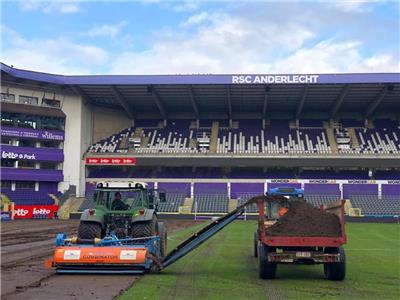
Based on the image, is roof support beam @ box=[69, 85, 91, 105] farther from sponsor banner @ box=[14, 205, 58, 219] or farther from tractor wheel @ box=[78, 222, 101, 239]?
tractor wheel @ box=[78, 222, 101, 239]

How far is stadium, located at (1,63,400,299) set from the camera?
54.0 m

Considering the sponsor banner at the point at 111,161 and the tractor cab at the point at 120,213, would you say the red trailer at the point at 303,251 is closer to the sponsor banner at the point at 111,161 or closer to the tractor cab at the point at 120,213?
the tractor cab at the point at 120,213

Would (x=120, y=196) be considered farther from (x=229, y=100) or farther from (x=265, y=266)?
(x=229, y=100)

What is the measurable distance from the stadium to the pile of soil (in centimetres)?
3790

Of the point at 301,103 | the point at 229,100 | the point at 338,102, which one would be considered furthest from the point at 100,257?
the point at 338,102

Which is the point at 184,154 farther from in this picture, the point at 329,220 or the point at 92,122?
the point at 329,220

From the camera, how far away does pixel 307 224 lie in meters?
11.9

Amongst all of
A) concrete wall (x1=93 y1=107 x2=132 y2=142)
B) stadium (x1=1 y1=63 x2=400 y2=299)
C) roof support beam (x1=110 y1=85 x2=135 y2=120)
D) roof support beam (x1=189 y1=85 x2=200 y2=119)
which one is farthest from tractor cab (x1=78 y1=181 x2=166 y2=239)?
concrete wall (x1=93 y1=107 x2=132 y2=142)

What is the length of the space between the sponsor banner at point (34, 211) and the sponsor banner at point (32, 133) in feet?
26.1

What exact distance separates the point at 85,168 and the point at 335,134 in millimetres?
29990

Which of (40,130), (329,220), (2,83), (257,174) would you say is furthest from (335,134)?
(329,220)

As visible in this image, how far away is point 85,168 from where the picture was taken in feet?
196

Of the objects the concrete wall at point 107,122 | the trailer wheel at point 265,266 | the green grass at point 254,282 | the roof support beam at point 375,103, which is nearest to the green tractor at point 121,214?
the green grass at point 254,282

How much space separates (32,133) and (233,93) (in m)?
22.7
